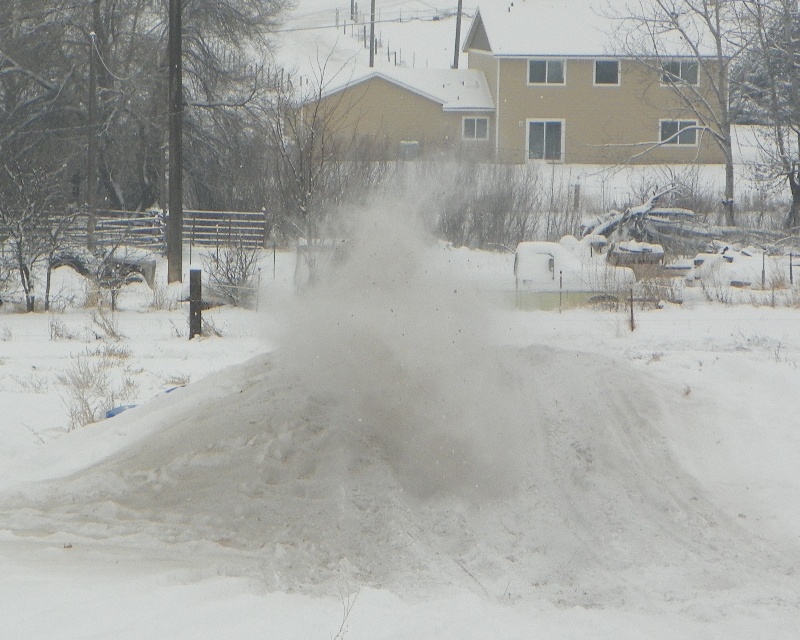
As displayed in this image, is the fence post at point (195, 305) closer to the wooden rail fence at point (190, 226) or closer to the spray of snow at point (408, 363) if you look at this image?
the spray of snow at point (408, 363)

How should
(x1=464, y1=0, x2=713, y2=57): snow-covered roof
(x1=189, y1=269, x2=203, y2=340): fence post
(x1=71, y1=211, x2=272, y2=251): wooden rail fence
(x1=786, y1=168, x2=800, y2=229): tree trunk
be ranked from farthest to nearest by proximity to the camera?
1. (x1=464, y1=0, x2=713, y2=57): snow-covered roof
2. (x1=786, y1=168, x2=800, y2=229): tree trunk
3. (x1=71, y1=211, x2=272, y2=251): wooden rail fence
4. (x1=189, y1=269, x2=203, y2=340): fence post

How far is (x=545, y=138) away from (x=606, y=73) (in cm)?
396

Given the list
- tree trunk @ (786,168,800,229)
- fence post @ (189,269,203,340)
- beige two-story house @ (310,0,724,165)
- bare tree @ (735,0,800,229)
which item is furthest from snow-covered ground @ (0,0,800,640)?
beige two-story house @ (310,0,724,165)

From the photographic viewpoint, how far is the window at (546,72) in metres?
45.5

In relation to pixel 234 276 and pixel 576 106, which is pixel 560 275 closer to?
pixel 234 276

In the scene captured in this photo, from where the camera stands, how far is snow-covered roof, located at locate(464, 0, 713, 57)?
148ft

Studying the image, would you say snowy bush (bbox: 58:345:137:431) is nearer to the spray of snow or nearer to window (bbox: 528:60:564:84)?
the spray of snow

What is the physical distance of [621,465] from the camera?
8.20 m

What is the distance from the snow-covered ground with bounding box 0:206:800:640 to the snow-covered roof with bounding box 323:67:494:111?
3573 centimetres

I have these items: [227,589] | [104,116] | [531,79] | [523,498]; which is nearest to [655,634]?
[523,498]

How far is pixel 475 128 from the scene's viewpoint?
154 feet

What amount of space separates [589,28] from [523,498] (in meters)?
42.8

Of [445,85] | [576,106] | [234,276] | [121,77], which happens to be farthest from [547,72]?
[234,276]

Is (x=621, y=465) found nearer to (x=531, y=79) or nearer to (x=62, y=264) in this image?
(x=62, y=264)
